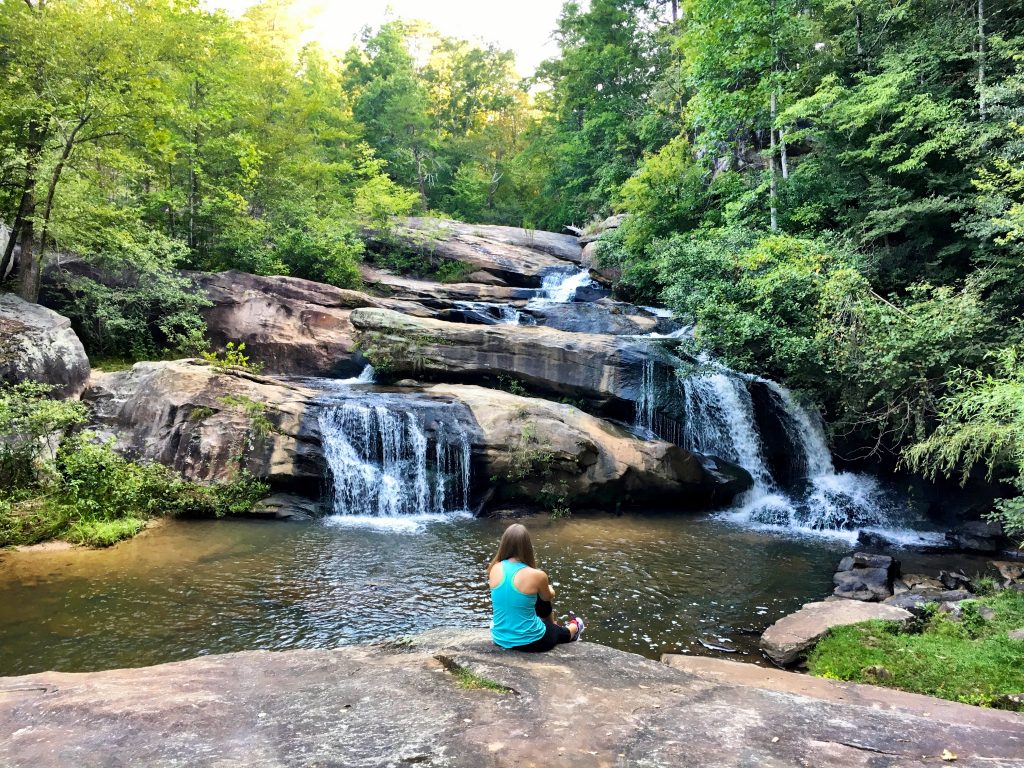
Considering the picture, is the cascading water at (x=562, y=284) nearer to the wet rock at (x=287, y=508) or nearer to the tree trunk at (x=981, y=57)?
the wet rock at (x=287, y=508)

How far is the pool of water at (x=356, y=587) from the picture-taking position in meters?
7.18

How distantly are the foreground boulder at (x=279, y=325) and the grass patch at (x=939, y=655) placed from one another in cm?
1439

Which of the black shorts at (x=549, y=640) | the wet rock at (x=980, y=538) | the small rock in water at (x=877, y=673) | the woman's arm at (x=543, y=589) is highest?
the woman's arm at (x=543, y=589)

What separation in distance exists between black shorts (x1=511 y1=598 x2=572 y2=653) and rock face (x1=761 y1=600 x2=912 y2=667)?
350 centimetres

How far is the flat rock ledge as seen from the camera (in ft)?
9.49

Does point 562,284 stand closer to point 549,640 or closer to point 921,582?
point 921,582

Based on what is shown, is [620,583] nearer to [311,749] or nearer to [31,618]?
[311,749]

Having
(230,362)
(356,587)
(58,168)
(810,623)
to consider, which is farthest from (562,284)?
(810,623)

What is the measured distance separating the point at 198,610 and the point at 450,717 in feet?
20.1

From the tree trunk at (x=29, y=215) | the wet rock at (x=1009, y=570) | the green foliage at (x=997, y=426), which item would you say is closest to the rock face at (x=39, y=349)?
the tree trunk at (x=29, y=215)

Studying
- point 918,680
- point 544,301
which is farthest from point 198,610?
point 544,301

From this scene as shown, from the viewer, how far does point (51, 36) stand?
12.8 metres

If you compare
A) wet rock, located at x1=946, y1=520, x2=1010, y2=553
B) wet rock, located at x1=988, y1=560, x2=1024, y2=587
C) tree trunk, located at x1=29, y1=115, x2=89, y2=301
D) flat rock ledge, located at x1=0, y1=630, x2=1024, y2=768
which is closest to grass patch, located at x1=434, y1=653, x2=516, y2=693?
flat rock ledge, located at x1=0, y1=630, x2=1024, y2=768

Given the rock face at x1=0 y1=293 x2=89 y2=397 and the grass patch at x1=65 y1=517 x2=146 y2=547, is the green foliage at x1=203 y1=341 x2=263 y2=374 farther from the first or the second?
the grass patch at x1=65 y1=517 x2=146 y2=547
